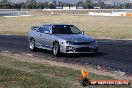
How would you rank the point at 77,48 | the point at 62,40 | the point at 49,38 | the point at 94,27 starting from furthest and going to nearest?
the point at 94,27, the point at 49,38, the point at 62,40, the point at 77,48

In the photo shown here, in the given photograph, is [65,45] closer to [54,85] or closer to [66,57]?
[66,57]

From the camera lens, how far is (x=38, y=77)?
11.4 m

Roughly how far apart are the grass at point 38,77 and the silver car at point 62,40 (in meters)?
3.77

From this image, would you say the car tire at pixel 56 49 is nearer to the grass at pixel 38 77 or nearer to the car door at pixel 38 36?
the car door at pixel 38 36

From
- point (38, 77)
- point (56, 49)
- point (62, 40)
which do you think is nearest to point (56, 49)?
point (56, 49)

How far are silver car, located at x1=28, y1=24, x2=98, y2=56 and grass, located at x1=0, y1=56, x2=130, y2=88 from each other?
3.77 meters

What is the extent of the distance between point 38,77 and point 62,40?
22.6ft

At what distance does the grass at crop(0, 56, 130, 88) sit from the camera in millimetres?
10184

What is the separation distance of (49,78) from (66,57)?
6.82 m

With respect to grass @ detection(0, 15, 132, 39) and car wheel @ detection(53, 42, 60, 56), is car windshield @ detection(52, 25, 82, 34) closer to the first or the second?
car wheel @ detection(53, 42, 60, 56)

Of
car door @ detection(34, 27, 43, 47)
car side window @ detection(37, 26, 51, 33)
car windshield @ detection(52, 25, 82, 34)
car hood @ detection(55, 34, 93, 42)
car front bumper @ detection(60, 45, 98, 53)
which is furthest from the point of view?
car door @ detection(34, 27, 43, 47)

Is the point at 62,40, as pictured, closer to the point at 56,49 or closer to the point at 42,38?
the point at 56,49

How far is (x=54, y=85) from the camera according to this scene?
10.0 m

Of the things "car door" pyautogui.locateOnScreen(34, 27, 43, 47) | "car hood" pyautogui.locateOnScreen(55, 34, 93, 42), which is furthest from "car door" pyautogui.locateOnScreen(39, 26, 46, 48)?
"car hood" pyautogui.locateOnScreen(55, 34, 93, 42)
